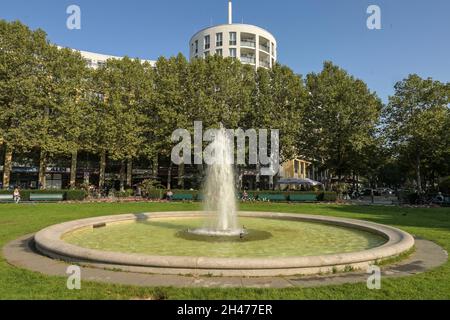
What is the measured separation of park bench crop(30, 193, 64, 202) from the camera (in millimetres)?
32062

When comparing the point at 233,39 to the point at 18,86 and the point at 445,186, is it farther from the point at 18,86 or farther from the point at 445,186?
the point at 445,186

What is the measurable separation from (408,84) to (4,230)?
42463mm

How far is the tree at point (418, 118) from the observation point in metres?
40.3

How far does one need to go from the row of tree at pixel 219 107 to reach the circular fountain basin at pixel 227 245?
23.7m

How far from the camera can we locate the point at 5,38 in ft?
123

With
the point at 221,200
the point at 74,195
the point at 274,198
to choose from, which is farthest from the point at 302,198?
the point at 74,195

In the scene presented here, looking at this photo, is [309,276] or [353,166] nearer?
[309,276]

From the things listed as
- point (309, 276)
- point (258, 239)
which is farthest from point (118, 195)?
point (309, 276)

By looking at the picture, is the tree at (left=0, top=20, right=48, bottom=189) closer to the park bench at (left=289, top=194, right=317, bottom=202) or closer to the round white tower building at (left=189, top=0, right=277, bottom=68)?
the park bench at (left=289, top=194, right=317, bottom=202)

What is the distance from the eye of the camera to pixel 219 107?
41.7 m

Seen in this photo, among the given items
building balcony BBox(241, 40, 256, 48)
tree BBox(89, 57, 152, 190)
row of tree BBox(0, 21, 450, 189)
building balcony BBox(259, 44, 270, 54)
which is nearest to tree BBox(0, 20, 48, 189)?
row of tree BBox(0, 21, 450, 189)
